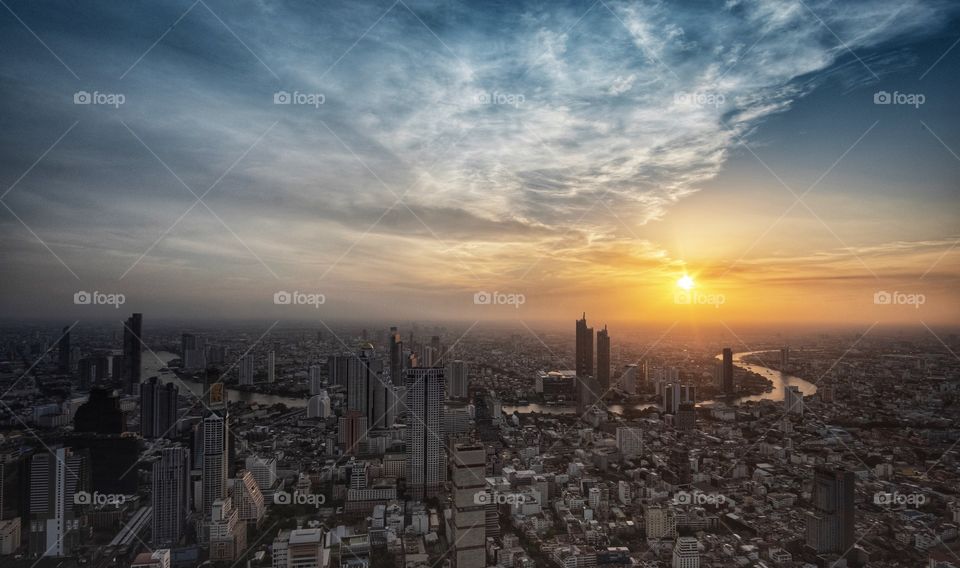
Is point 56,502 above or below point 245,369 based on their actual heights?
below

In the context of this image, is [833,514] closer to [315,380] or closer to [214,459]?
[214,459]

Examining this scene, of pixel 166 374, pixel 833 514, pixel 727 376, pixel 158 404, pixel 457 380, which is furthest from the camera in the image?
pixel 727 376

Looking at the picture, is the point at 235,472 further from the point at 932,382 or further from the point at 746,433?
the point at 932,382

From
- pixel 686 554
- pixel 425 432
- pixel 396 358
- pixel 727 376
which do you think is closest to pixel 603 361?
pixel 727 376

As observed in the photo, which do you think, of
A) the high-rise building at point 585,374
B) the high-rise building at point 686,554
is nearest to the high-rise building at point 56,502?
the high-rise building at point 686,554

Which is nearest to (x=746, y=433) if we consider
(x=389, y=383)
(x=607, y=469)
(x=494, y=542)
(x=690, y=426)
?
(x=690, y=426)

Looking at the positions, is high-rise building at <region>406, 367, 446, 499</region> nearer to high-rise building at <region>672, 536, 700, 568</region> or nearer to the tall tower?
the tall tower

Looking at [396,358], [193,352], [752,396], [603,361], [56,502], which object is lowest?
[56,502]
